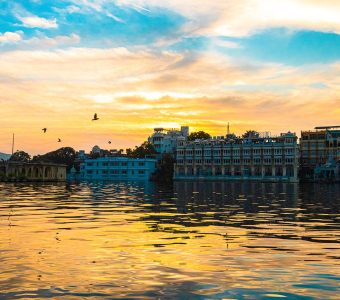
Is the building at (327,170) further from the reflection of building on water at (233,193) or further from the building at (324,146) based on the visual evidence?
the reflection of building on water at (233,193)

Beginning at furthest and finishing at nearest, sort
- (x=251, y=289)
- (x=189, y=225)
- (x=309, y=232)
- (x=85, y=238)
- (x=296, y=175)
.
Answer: (x=296, y=175), (x=189, y=225), (x=309, y=232), (x=85, y=238), (x=251, y=289)

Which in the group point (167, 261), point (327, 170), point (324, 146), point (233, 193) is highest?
point (324, 146)

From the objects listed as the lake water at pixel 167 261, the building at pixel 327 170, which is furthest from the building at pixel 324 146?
the lake water at pixel 167 261

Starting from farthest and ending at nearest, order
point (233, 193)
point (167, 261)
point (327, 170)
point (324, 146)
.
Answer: point (324, 146)
point (327, 170)
point (233, 193)
point (167, 261)

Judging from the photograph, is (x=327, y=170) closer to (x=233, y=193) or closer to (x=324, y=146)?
(x=324, y=146)

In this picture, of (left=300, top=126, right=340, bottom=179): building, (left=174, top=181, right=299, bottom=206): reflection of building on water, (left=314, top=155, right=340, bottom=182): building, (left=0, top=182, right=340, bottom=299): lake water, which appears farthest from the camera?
(left=300, top=126, right=340, bottom=179): building

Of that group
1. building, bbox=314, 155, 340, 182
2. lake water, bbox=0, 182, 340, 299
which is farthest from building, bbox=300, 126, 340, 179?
lake water, bbox=0, 182, 340, 299

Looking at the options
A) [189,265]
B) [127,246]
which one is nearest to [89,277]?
[189,265]

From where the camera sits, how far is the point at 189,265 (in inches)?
589

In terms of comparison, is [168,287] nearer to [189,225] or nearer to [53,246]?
[53,246]

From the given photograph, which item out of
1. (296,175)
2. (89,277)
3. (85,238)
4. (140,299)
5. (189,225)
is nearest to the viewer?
(140,299)

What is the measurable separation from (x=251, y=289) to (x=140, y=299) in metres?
2.73

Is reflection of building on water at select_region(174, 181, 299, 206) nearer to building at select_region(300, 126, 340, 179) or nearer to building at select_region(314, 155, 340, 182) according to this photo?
building at select_region(314, 155, 340, 182)

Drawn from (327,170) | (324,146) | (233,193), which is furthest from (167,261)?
(324,146)
